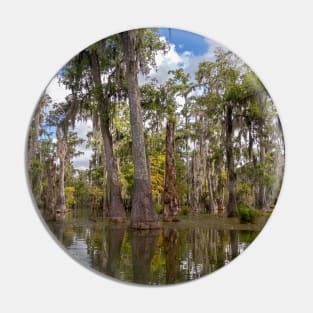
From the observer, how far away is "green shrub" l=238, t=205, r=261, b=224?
436 centimetres

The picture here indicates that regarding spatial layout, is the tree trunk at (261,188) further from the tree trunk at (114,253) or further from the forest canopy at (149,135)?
the tree trunk at (114,253)

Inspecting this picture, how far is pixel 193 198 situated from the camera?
4340 mm

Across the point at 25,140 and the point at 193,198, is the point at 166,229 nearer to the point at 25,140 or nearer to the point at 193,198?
the point at 193,198

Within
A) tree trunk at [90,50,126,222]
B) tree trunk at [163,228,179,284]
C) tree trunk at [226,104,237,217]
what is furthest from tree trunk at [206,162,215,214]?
tree trunk at [90,50,126,222]

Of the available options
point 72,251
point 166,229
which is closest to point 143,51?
point 166,229

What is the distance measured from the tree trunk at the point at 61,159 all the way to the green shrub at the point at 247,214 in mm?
1784

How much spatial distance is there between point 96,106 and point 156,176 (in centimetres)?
93

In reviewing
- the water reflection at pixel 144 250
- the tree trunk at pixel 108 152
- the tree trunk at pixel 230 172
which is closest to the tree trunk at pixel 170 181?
the water reflection at pixel 144 250

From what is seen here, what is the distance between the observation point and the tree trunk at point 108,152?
4.25 m

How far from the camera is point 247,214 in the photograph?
4379 millimetres

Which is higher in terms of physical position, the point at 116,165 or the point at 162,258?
the point at 116,165

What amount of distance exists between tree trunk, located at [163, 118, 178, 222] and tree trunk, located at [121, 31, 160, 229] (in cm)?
14

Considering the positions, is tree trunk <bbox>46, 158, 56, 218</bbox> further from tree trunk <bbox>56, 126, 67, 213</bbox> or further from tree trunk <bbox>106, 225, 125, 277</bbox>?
tree trunk <bbox>106, 225, 125, 277</bbox>

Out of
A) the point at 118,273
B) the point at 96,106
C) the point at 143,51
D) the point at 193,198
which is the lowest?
the point at 118,273
